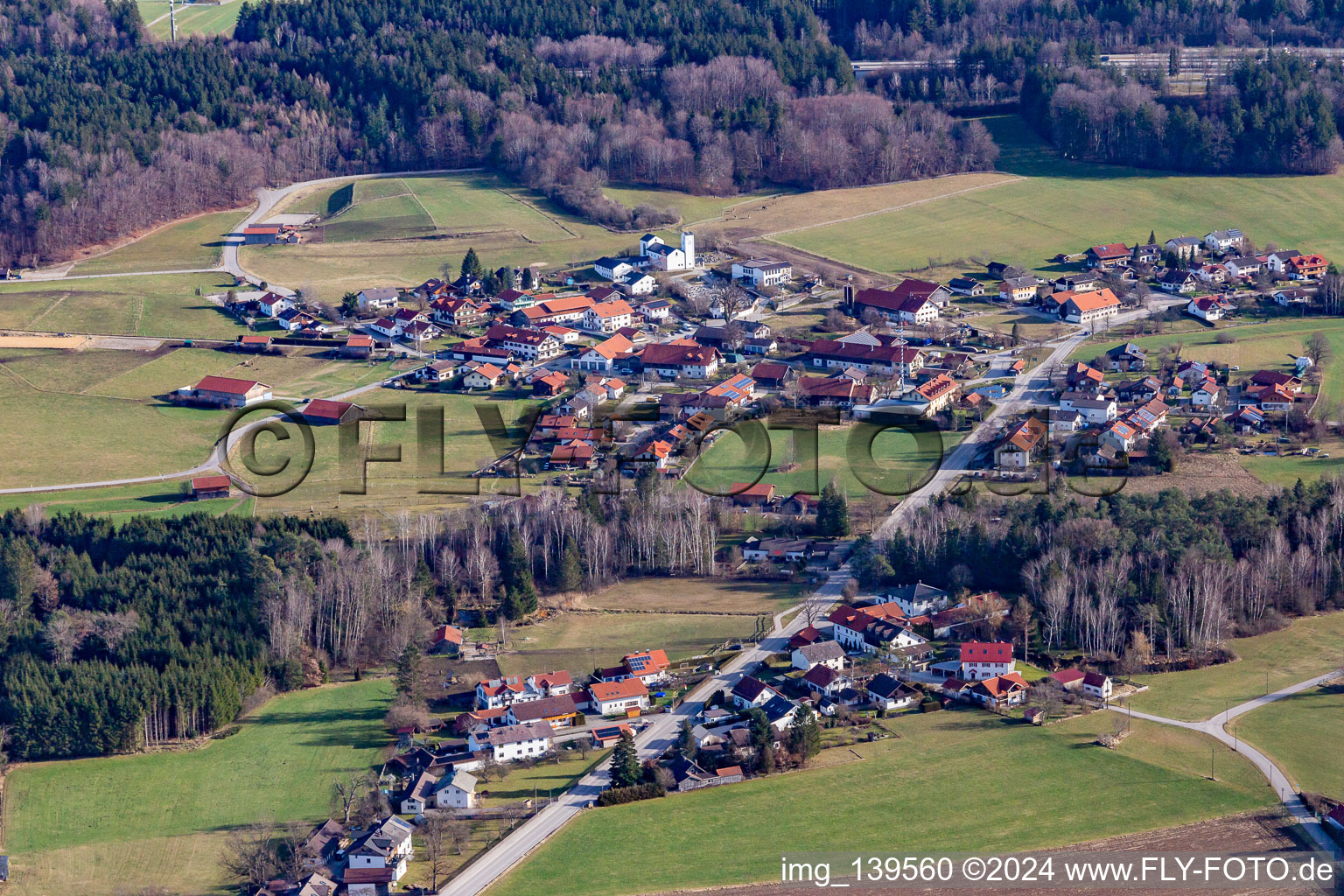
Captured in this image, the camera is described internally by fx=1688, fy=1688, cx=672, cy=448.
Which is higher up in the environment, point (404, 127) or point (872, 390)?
point (404, 127)

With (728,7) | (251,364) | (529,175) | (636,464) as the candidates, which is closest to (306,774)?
(636,464)

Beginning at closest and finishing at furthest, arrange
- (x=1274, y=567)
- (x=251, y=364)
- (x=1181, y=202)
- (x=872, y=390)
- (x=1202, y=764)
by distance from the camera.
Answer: (x=1202, y=764), (x=1274, y=567), (x=872, y=390), (x=251, y=364), (x=1181, y=202)

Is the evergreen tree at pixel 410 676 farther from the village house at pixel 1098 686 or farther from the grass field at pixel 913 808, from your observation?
the village house at pixel 1098 686

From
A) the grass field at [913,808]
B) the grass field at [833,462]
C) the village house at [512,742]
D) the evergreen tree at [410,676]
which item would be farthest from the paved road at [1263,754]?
the evergreen tree at [410,676]

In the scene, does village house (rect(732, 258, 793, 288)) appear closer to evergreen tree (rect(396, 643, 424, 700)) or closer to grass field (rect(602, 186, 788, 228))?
grass field (rect(602, 186, 788, 228))

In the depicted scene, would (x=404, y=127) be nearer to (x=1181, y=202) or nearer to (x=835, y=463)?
(x=1181, y=202)

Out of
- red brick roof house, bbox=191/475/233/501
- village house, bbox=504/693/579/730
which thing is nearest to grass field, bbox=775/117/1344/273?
red brick roof house, bbox=191/475/233/501

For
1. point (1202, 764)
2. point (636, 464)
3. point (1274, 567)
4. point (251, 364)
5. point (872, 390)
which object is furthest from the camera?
point (251, 364)
